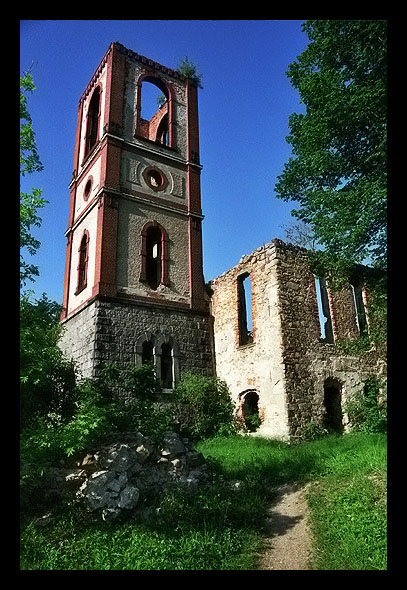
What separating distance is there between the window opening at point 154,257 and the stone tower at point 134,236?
0.13 ft

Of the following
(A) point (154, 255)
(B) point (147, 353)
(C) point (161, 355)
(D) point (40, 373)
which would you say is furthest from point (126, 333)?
(D) point (40, 373)

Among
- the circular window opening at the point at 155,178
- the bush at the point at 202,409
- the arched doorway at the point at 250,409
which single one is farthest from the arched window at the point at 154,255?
the arched doorway at the point at 250,409

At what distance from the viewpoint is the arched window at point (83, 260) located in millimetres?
15506

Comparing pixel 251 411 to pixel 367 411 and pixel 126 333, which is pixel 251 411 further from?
pixel 126 333

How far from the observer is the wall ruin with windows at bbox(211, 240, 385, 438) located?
12664 mm

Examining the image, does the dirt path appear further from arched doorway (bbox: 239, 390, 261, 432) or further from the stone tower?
the stone tower

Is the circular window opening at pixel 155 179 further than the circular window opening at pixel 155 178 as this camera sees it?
No

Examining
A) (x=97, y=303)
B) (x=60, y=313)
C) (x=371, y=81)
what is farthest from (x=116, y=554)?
(x=371, y=81)

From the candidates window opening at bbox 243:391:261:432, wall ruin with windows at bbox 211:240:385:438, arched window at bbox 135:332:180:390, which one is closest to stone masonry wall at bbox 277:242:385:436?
wall ruin with windows at bbox 211:240:385:438

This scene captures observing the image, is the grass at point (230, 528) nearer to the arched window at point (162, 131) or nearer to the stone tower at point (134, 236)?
the stone tower at point (134, 236)

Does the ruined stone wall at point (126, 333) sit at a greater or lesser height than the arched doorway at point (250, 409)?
greater

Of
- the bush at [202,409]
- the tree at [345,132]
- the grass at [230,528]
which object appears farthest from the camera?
the bush at [202,409]

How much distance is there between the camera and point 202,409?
13633 mm

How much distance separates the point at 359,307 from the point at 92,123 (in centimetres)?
1376
